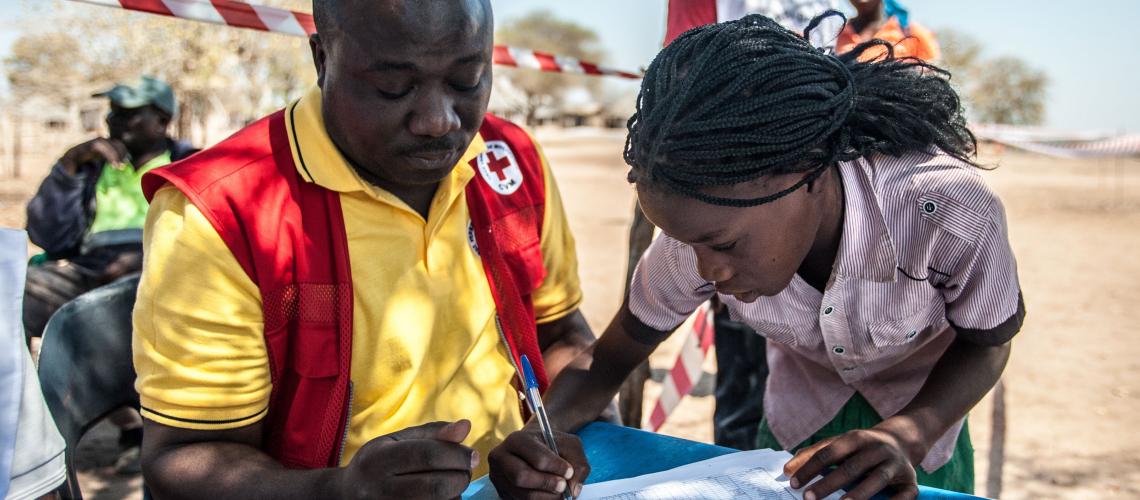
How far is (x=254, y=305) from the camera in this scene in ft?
5.14

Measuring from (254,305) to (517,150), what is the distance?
2.45ft

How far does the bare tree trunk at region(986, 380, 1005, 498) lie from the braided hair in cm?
258

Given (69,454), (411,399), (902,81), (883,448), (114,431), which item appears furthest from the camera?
(114,431)

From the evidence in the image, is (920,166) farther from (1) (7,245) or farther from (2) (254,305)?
(1) (7,245)

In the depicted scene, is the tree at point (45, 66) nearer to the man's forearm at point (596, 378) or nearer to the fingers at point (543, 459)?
the man's forearm at point (596, 378)

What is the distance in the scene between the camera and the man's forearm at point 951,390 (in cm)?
152

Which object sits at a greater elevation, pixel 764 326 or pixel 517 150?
pixel 517 150

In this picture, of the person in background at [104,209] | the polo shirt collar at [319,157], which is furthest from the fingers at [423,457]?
the person in background at [104,209]

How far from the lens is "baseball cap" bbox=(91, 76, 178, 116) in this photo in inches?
169

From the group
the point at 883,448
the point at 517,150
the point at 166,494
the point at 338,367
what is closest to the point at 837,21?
the point at 517,150

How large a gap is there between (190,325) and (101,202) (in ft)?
10.3

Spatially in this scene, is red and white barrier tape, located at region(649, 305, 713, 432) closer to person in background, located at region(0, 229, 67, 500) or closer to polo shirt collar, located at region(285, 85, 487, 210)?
polo shirt collar, located at region(285, 85, 487, 210)

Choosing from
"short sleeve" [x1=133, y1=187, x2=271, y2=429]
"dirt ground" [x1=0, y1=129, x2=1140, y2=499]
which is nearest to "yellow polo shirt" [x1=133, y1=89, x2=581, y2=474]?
"short sleeve" [x1=133, y1=187, x2=271, y2=429]

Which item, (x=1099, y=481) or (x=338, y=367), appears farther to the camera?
(x=1099, y=481)
